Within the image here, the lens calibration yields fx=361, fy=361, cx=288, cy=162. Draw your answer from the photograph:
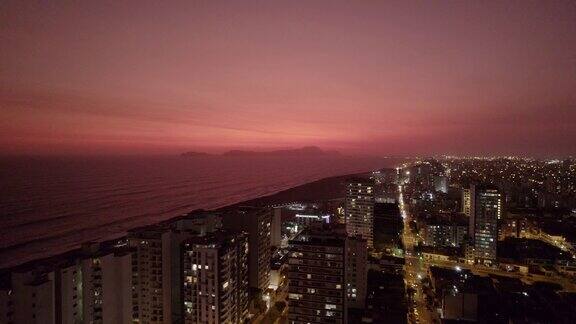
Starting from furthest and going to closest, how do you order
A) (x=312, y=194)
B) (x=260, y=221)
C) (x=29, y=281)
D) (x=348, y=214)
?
1. (x=312, y=194)
2. (x=348, y=214)
3. (x=260, y=221)
4. (x=29, y=281)

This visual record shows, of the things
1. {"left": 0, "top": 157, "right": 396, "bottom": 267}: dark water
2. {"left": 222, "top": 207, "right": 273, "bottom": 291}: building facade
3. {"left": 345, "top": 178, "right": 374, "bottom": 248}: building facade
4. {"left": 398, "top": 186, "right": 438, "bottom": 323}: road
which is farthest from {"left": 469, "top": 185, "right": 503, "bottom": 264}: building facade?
{"left": 0, "top": 157, "right": 396, "bottom": 267}: dark water

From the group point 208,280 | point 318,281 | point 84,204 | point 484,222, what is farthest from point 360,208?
point 84,204

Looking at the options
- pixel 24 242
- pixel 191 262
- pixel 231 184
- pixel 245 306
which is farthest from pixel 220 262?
pixel 231 184

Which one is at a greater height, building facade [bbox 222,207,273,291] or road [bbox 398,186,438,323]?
building facade [bbox 222,207,273,291]

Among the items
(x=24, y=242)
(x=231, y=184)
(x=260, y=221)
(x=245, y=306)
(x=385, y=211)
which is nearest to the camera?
(x=245, y=306)

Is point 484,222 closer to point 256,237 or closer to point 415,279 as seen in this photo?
point 415,279

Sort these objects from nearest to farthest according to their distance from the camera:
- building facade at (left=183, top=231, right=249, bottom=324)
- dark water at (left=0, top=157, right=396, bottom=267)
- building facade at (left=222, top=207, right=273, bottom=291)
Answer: building facade at (left=183, top=231, right=249, bottom=324) → building facade at (left=222, top=207, right=273, bottom=291) → dark water at (left=0, top=157, right=396, bottom=267)

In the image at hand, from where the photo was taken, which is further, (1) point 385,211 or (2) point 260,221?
(1) point 385,211

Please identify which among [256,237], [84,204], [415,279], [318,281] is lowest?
[415,279]

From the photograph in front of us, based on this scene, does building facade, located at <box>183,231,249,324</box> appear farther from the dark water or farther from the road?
the dark water

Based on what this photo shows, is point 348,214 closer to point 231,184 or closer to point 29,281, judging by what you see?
point 29,281

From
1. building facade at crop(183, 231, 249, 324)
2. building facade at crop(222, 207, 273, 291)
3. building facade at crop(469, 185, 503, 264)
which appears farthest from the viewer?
building facade at crop(469, 185, 503, 264)
